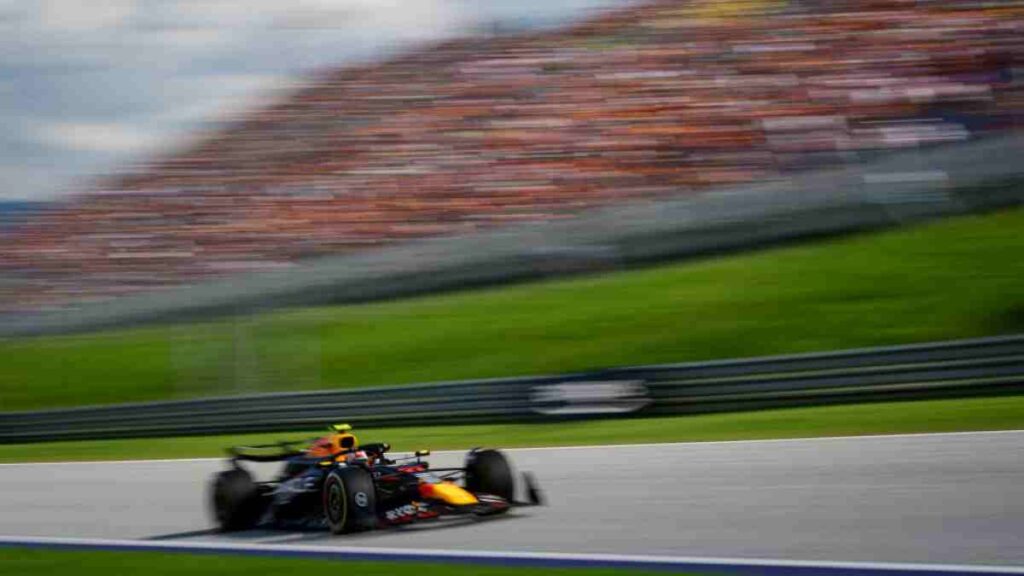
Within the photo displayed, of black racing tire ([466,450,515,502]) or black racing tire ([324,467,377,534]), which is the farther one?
black racing tire ([466,450,515,502])

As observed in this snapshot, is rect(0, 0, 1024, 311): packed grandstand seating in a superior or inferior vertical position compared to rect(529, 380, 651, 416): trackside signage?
superior

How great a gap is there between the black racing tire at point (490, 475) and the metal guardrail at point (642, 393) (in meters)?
4.80

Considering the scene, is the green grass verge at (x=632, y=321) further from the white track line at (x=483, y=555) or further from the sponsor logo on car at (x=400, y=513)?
the sponsor logo on car at (x=400, y=513)

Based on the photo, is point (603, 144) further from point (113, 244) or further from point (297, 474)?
point (297, 474)

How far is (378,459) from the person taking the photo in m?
6.70

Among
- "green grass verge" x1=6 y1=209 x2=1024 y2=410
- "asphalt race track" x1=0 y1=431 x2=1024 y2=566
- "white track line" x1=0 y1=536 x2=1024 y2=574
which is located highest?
"green grass verge" x1=6 y1=209 x2=1024 y2=410

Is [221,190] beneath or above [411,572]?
above

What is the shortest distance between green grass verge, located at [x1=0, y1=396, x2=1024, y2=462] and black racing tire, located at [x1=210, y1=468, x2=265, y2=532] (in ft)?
12.6

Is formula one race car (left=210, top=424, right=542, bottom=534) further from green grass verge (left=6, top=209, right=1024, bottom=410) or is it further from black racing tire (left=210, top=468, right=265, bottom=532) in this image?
green grass verge (left=6, top=209, right=1024, bottom=410)

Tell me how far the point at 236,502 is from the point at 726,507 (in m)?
2.48

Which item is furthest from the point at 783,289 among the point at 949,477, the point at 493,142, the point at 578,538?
the point at 578,538

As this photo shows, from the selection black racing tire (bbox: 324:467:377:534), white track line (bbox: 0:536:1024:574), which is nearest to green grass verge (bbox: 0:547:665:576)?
white track line (bbox: 0:536:1024:574)

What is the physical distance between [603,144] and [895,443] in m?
13.3

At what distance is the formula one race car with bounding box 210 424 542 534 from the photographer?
6.35m
